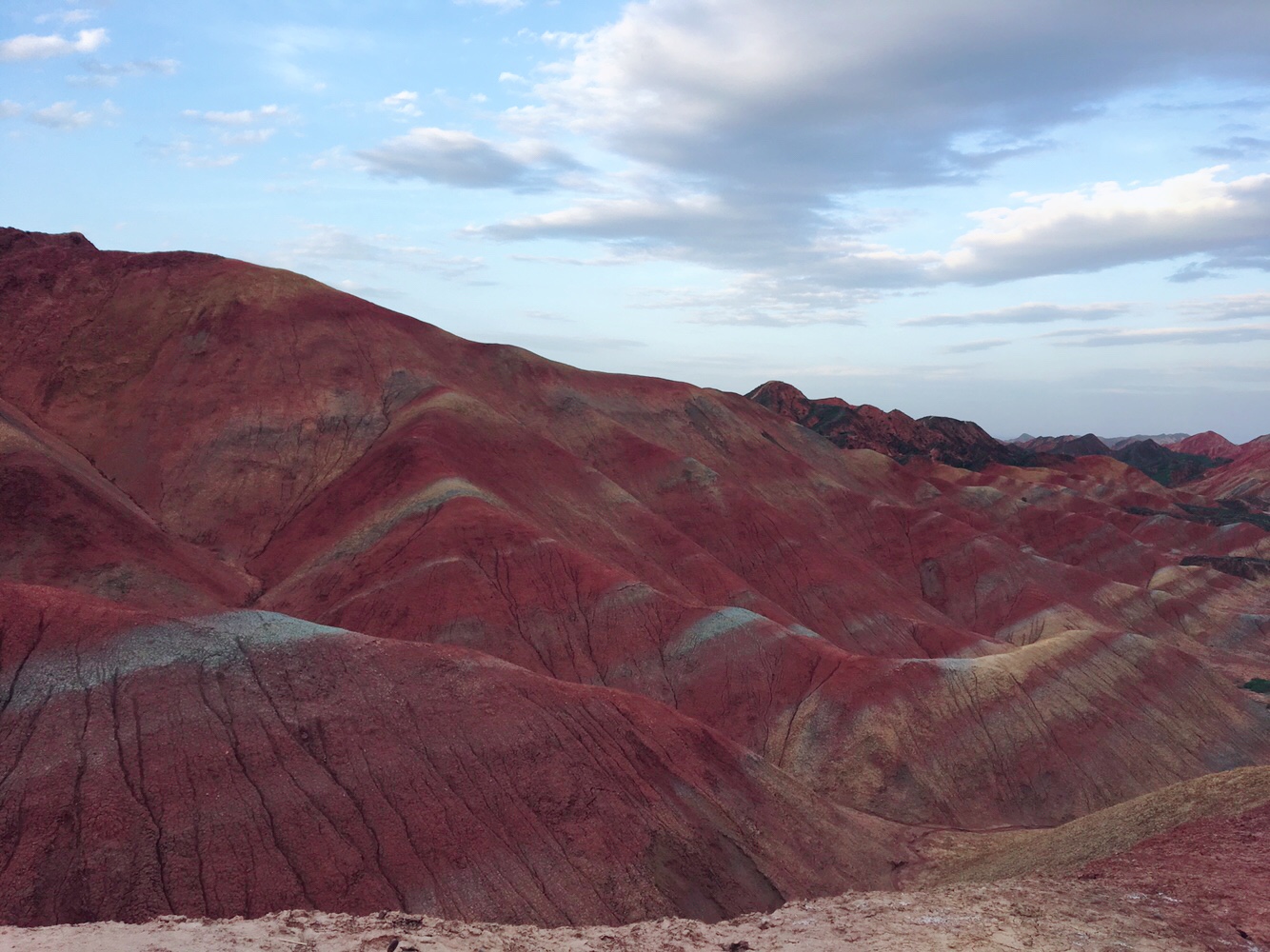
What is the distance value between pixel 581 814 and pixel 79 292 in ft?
256

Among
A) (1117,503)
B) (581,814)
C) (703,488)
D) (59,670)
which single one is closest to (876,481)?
(703,488)

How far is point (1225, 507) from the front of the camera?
152 m

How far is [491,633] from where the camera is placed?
167ft

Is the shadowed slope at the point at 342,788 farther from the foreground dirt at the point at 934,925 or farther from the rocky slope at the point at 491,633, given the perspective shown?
the foreground dirt at the point at 934,925

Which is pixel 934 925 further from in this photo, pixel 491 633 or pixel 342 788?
pixel 491 633

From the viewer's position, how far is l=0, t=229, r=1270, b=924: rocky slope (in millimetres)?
24172

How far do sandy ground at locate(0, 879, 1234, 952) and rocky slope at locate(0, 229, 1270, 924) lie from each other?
474cm

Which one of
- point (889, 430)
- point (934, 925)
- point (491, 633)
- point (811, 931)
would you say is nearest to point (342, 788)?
point (811, 931)

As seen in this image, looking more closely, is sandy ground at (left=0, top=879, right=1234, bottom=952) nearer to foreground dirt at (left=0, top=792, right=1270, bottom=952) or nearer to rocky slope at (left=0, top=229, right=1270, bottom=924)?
foreground dirt at (left=0, top=792, right=1270, bottom=952)

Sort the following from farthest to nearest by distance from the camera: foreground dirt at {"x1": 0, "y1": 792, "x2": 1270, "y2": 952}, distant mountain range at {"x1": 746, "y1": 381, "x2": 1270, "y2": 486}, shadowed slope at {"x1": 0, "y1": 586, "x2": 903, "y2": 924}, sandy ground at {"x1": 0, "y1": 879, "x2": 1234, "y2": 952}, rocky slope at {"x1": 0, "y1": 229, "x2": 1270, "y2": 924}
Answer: distant mountain range at {"x1": 746, "y1": 381, "x2": 1270, "y2": 486}
rocky slope at {"x1": 0, "y1": 229, "x2": 1270, "y2": 924}
shadowed slope at {"x1": 0, "y1": 586, "x2": 903, "y2": 924}
foreground dirt at {"x1": 0, "y1": 792, "x2": 1270, "y2": 952}
sandy ground at {"x1": 0, "y1": 879, "x2": 1234, "y2": 952}

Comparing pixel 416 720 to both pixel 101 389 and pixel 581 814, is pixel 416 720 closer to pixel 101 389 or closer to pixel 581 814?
pixel 581 814

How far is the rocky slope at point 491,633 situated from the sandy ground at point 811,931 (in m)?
4.74

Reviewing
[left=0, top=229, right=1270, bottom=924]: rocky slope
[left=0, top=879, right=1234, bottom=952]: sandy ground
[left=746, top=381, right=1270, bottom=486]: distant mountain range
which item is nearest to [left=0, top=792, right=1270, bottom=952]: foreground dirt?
[left=0, top=879, right=1234, bottom=952]: sandy ground

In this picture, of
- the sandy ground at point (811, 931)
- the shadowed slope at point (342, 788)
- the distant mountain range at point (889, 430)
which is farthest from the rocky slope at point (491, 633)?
the distant mountain range at point (889, 430)
